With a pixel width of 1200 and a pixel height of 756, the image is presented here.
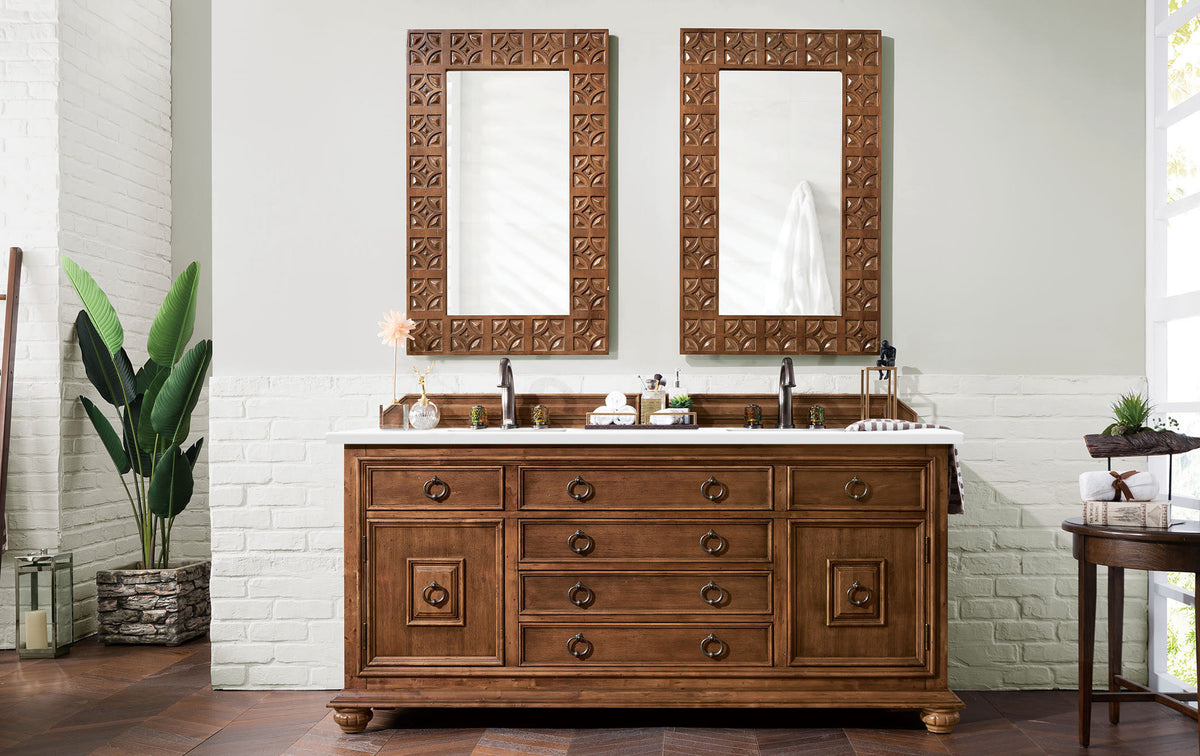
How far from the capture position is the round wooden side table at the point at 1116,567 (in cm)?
241

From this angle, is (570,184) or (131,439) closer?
(570,184)

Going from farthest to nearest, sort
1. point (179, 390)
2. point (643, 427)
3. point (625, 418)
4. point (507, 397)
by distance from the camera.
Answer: point (179, 390)
point (507, 397)
point (625, 418)
point (643, 427)

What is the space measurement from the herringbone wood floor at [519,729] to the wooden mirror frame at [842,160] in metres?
1.34

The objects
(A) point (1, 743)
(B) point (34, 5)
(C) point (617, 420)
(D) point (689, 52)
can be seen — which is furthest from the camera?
(B) point (34, 5)

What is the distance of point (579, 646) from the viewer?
2721 mm

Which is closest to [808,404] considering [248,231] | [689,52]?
[689,52]

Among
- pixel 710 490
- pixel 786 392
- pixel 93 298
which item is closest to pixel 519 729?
pixel 710 490

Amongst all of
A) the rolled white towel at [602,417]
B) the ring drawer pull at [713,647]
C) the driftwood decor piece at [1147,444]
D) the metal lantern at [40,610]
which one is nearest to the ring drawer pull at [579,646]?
the ring drawer pull at [713,647]

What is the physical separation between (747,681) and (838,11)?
248cm

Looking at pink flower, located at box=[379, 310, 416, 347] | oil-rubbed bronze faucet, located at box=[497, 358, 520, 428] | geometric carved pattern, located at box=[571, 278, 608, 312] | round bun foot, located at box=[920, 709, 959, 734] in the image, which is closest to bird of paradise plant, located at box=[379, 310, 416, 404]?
pink flower, located at box=[379, 310, 416, 347]

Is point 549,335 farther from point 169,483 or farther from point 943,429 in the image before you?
point 169,483

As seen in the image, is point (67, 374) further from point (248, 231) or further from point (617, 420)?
point (617, 420)

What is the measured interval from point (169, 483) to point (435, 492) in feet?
5.91

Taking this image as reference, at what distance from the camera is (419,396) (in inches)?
129
